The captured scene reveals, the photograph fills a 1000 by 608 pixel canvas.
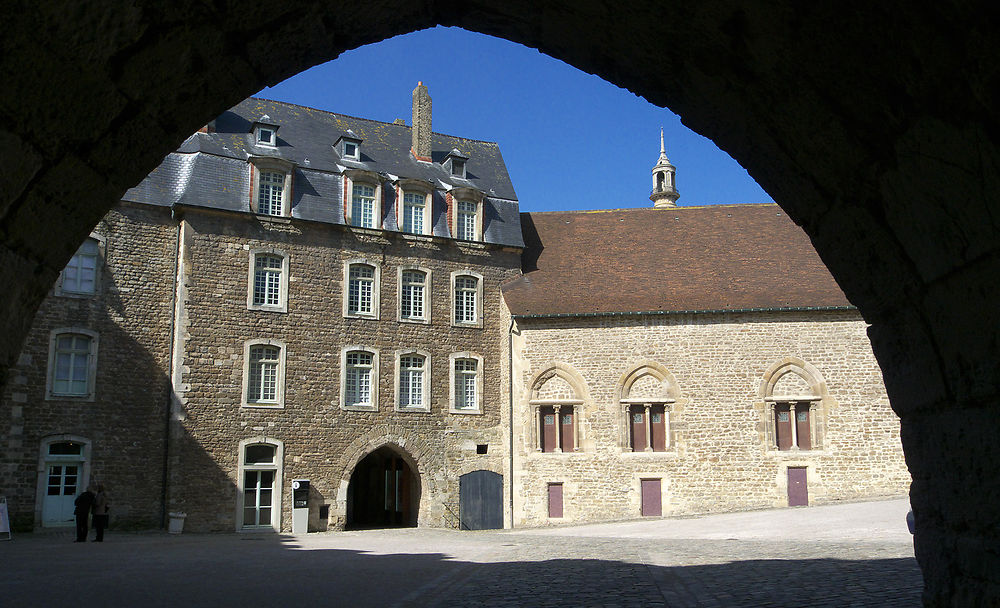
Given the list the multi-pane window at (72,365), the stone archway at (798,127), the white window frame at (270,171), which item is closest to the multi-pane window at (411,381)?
the white window frame at (270,171)

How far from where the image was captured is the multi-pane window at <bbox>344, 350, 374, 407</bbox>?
21.4 m

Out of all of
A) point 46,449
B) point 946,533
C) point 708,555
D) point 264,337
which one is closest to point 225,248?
point 264,337

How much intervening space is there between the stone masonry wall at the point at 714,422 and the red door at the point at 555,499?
159 mm

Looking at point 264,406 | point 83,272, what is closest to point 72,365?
point 83,272

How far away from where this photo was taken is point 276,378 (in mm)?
20672

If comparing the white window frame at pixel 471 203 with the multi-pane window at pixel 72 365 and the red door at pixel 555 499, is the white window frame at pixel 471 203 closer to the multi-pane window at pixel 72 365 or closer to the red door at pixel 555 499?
the red door at pixel 555 499

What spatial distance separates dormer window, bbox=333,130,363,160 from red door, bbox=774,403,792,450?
1287 centimetres

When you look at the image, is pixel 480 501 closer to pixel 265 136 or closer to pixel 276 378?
pixel 276 378

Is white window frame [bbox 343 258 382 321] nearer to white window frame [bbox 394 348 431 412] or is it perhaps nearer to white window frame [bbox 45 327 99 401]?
→ white window frame [bbox 394 348 431 412]

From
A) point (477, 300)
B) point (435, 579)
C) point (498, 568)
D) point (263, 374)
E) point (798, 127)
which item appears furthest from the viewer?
point (477, 300)

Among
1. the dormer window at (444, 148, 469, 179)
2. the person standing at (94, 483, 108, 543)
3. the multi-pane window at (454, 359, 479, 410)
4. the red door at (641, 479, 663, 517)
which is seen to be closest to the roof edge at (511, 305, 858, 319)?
the multi-pane window at (454, 359, 479, 410)

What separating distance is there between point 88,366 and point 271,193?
231 inches

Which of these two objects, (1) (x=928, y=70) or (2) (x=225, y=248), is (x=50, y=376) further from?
(1) (x=928, y=70)

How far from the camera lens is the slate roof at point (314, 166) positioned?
67.3 ft
